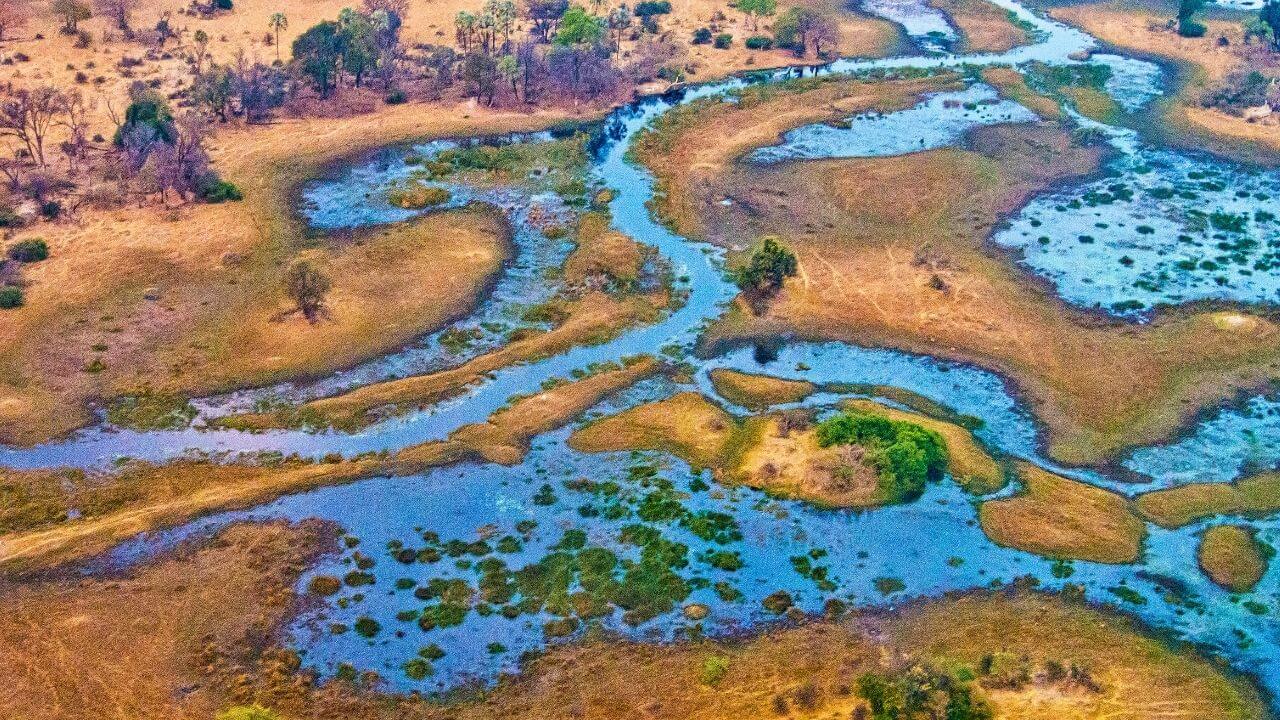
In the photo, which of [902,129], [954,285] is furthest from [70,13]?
[954,285]

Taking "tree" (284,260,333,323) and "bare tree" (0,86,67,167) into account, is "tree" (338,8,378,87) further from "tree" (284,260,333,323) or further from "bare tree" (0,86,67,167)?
"tree" (284,260,333,323)

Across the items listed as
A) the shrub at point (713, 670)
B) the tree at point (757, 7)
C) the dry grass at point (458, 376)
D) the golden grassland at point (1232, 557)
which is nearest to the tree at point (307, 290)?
the dry grass at point (458, 376)

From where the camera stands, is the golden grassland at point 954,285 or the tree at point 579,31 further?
the tree at point 579,31

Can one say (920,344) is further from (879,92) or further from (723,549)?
(879,92)

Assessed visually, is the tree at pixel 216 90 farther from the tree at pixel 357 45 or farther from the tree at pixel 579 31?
the tree at pixel 579 31

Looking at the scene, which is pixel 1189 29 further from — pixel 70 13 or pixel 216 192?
pixel 70 13

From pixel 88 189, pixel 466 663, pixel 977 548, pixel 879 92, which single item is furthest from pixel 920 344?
pixel 88 189
